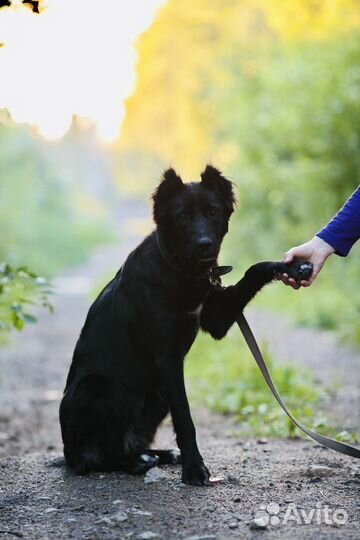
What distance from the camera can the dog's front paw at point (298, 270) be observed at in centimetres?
369

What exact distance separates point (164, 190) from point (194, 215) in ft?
0.68

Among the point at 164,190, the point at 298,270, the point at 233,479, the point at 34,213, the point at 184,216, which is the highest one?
the point at 34,213

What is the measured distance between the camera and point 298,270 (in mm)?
3730

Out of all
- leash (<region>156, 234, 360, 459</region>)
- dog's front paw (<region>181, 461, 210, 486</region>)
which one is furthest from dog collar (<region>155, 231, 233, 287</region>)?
dog's front paw (<region>181, 461, 210, 486</region>)

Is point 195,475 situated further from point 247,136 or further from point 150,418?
point 247,136

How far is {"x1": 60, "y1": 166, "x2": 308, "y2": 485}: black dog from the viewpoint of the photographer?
12.6 ft

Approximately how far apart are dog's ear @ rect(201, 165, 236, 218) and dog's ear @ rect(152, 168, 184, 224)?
0.51 ft

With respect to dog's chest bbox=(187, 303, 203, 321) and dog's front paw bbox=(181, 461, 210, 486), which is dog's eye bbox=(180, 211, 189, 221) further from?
dog's front paw bbox=(181, 461, 210, 486)

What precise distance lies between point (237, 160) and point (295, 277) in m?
14.6

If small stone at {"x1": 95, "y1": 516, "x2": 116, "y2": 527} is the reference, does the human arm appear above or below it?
above

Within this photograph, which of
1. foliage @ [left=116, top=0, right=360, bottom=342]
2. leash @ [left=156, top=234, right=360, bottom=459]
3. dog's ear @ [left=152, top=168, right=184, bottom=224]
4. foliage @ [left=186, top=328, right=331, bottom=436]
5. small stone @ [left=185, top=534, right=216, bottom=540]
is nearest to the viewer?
small stone @ [left=185, top=534, right=216, bottom=540]

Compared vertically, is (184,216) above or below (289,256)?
→ above

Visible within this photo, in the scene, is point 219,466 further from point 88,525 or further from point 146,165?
point 146,165
